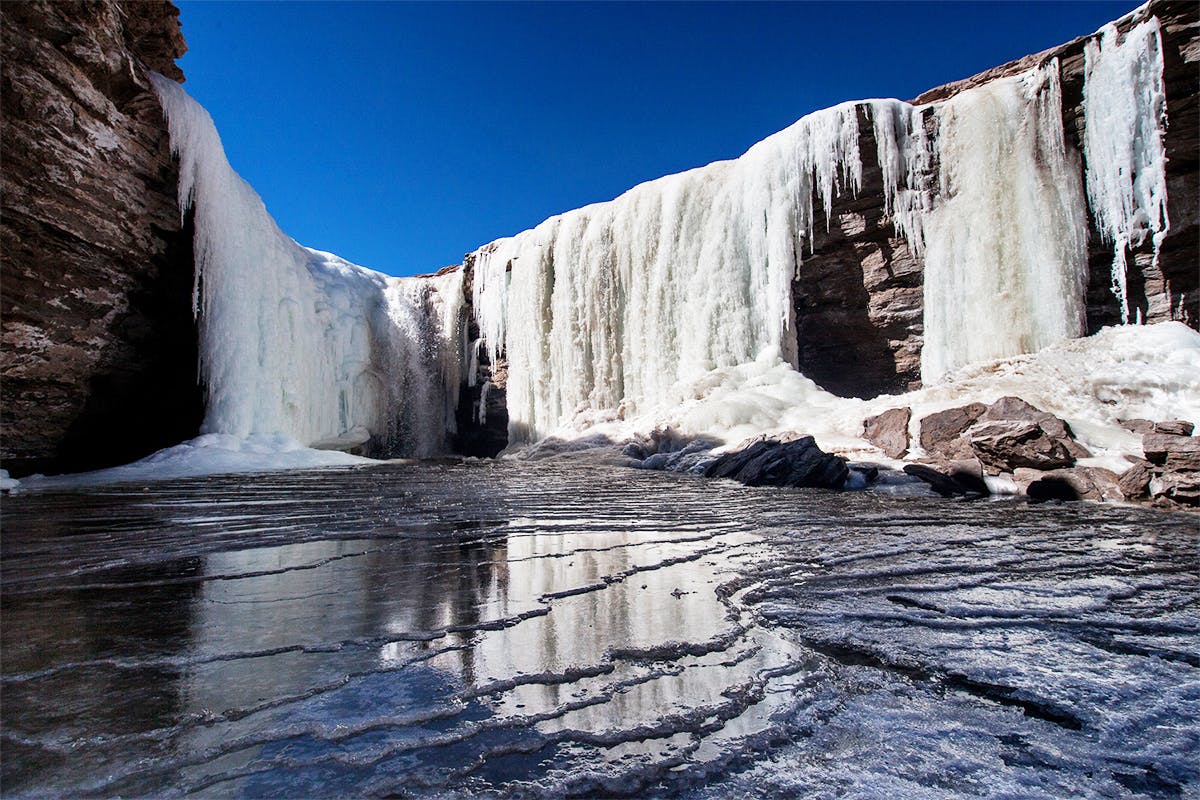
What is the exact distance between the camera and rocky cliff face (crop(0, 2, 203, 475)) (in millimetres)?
9023

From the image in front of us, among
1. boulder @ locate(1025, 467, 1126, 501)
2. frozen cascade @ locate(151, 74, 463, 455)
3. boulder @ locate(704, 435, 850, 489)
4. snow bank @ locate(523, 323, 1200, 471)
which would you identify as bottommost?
boulder @ locate(1025, 467, 1126, 501)

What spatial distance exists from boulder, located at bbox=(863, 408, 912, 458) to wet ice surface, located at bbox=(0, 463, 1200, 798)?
16.6 ft

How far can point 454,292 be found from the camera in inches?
861

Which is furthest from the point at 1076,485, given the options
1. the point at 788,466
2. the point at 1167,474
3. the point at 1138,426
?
the point at 788,466

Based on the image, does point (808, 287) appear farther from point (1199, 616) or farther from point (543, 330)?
point (1199, 616)

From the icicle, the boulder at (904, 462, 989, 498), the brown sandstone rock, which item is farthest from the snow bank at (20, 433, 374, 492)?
the icicle

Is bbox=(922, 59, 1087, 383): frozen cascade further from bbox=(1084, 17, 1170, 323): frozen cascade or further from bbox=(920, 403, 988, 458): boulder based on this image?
bbox=(920, 403, 988, 458): boulder

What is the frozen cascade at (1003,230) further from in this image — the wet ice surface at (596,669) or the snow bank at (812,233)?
the wet ice surface at (596,669)

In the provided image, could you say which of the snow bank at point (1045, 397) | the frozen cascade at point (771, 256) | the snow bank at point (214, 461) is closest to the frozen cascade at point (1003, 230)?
the frozen cascade at point (771, 256)

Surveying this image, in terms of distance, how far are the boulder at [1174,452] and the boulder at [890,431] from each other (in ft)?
8.36

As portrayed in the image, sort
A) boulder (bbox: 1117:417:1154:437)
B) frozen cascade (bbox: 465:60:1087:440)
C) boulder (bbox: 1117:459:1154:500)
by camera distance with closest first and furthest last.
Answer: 1. boulder (bbox: 1117:459:1154:500)
2. boulder (bbox: 1117:417:1154:437)
3. frozen cascade (bbox: 465:60:1087:440)

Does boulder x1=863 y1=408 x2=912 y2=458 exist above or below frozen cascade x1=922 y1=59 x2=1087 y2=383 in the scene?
below

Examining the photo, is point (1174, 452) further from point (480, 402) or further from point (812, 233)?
point (480, 402)

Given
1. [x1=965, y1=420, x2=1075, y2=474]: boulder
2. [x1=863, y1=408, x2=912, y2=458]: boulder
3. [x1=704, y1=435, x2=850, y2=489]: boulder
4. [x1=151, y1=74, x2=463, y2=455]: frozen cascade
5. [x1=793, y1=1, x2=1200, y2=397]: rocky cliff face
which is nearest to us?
[x1=965, y1=420, x2=1075, y2=474]: boulder
